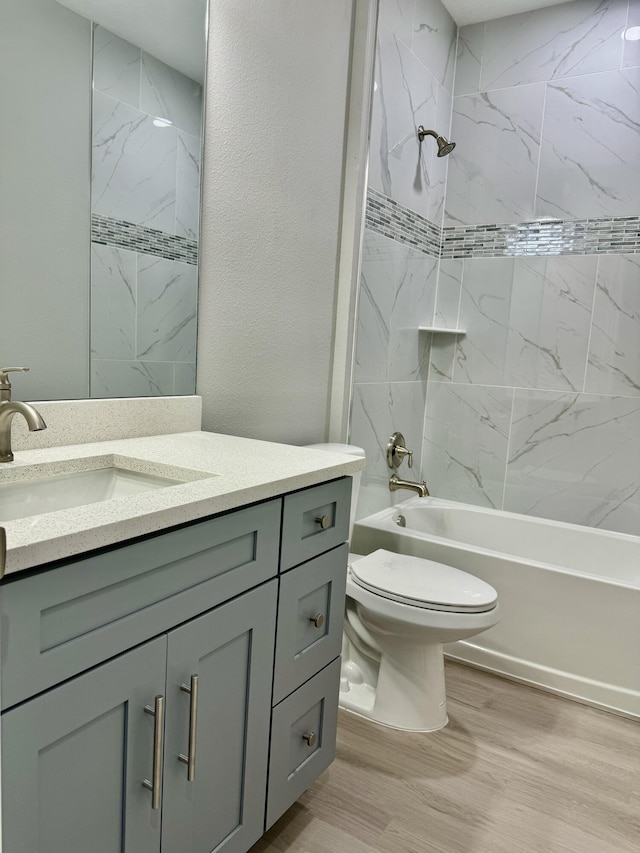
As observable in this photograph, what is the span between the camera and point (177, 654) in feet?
3.56

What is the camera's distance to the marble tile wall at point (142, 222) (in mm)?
1535

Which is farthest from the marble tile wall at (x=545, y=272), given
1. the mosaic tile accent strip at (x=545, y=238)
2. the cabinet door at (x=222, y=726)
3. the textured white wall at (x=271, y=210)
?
the cabinet door at (x=222, y=726)

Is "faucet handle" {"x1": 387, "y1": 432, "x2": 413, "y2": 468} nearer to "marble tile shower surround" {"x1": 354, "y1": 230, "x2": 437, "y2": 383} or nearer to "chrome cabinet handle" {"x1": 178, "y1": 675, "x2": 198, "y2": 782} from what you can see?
"marble tile shower surround" {"x1": 354, "y1": 230, "x2": 437, "y2": 383}

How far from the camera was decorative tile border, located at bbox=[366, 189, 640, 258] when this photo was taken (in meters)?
2.62

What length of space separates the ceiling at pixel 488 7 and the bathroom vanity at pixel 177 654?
235cm

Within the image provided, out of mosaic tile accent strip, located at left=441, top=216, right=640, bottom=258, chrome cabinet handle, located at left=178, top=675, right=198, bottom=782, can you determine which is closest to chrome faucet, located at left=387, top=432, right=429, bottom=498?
mosaic tile accent strip, located at left=441, top=216, right=640, bottom=258

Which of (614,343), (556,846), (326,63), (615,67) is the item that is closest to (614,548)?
(614,343)

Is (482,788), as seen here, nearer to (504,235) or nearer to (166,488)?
(166,488)

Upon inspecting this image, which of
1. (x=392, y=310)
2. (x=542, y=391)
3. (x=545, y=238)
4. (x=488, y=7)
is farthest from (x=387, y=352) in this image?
(x=488, y=7)

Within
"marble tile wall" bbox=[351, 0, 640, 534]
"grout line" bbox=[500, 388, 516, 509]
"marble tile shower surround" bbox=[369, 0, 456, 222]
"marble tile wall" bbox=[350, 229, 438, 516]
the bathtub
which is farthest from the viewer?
"grout line" bbox=[500, 388, 516, 509]

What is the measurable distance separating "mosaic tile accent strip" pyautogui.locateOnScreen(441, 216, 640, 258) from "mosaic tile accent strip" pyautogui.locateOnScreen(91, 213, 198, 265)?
5.45ft

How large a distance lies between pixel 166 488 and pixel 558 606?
168cm

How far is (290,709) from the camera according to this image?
56.3 inches

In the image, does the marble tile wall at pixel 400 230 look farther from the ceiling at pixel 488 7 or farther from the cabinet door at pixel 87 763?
the cabinet door at pixel 87 763
